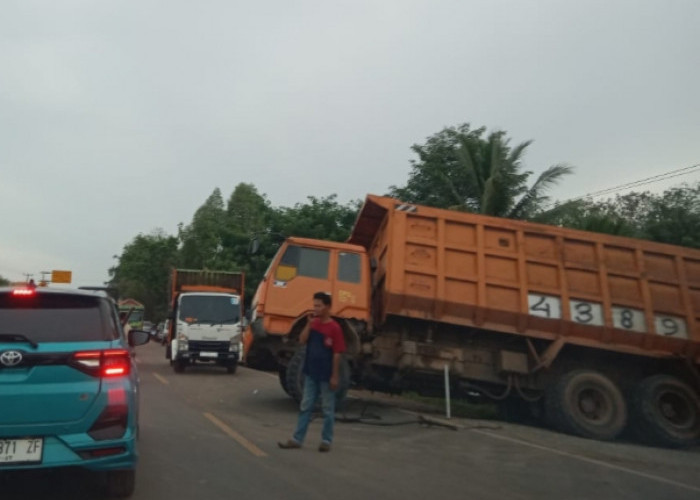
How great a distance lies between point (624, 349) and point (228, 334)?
11921 mm

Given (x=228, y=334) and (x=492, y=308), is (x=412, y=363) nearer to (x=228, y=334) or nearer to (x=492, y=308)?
(x=492, y=308)

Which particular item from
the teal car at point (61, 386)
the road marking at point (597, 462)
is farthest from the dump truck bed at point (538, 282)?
the teal car at point (61, 386)

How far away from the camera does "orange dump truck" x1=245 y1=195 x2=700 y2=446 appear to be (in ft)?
35.9

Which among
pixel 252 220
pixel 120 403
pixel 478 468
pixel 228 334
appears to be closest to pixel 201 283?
pixel 228 334

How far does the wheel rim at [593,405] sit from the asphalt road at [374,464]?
1.67ft

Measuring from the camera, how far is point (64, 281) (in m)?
34.8

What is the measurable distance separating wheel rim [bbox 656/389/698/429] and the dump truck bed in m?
0.72

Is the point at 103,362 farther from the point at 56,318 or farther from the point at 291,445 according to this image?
the point at 291,445

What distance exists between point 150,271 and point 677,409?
52425 mm

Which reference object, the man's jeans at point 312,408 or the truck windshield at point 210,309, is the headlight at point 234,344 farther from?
the man's jeans at point 312,408

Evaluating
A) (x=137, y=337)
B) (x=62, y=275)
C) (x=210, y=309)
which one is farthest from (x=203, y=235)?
(x=137, y=337)

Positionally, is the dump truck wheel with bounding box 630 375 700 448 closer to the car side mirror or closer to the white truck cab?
the car side mirror

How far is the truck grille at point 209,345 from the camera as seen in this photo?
19516 mm

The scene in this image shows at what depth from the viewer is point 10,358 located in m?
4.62
